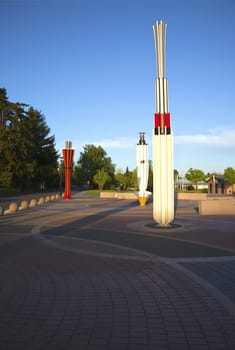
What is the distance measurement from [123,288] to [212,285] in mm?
1628

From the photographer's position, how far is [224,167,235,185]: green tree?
197 ft

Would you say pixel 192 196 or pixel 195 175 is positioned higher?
pixel 195 175

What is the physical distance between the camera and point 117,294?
5.29 meters

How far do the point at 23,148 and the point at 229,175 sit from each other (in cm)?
3899

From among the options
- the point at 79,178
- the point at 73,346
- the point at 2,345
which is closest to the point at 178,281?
the point at 73,346

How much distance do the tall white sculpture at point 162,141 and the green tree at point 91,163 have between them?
66.2 meters

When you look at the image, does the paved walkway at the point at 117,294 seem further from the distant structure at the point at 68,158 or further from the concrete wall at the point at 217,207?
the distant structure at the point at 68,158

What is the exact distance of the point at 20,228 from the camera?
43.7 feet

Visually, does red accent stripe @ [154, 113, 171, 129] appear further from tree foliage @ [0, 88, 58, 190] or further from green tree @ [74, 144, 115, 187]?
green tree @ [74, 144, 115, 187]

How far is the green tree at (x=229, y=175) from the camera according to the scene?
5995 centimetres

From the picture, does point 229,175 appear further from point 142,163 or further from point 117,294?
point 117,294

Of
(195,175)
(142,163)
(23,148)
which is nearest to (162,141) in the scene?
(142,163)

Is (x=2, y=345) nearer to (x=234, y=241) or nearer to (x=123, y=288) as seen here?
(x=123, y=288)

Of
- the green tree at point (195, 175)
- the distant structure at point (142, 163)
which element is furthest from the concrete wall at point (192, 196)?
the green tree at point (195, 175)
